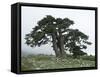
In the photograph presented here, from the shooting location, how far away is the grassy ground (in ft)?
8.55

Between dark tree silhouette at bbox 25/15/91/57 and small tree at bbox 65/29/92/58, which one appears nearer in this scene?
dark tree silhouette at bbox 25/15/91/57

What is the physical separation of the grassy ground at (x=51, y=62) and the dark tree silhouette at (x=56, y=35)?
71mm

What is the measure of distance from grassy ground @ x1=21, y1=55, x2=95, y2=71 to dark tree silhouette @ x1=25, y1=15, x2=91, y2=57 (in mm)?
71

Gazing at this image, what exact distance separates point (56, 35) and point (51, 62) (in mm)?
264

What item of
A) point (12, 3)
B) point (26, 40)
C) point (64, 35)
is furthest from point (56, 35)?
point (12, 3)

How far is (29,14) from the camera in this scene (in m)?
2.61

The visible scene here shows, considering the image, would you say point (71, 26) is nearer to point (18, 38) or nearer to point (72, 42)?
point (72, 42)

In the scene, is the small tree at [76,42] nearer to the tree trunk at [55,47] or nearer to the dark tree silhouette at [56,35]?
the dark tree silhouette at [56,35]

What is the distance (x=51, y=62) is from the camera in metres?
2.70

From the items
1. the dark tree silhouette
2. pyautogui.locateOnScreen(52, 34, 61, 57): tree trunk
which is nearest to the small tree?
the dark tree silhouette

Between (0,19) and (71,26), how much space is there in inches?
27.4

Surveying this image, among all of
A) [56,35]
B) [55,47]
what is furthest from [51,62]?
[56,35]

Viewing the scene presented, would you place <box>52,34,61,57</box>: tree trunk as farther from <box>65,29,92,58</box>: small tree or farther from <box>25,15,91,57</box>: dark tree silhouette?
<box>65,29,92,58</box>: small tree

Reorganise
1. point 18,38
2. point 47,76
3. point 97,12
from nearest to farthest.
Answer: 1. point 18,38
2. point 47,76
3. point 97,12
